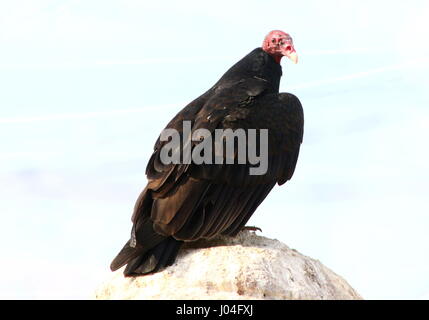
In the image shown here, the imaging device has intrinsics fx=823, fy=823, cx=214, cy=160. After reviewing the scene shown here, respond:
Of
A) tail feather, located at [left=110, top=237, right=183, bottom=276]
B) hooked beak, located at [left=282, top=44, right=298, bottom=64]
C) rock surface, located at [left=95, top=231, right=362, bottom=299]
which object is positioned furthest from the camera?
hooked beak, located at [left=282, top=44, right=298, bottom=64]

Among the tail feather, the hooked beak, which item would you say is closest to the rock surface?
the tail feather

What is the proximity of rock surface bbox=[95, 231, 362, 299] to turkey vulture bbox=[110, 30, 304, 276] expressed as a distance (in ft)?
0.49

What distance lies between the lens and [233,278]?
7242 millimetres

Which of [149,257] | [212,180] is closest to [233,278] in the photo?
[149,257]

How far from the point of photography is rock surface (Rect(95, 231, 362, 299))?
7234 mm

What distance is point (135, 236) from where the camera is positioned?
7641 mm

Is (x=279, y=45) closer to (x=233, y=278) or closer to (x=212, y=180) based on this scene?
(x=212, y=180)

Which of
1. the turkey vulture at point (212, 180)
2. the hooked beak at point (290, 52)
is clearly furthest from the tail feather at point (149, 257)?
the hooked beak at point (290, 52)

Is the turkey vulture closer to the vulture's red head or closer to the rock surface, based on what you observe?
the rock surface

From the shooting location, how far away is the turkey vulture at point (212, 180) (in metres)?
7.60
